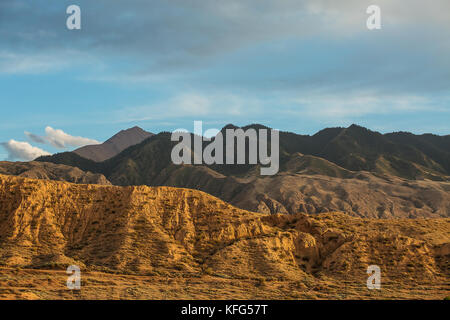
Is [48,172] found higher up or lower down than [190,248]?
higher up

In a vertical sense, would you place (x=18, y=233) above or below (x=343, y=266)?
above

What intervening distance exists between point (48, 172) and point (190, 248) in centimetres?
15849

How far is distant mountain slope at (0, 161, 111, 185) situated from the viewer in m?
177

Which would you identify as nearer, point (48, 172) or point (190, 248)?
point (190, 248)

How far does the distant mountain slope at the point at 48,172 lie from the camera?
176625mm

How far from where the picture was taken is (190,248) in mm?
44594

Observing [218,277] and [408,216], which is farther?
[408,216]

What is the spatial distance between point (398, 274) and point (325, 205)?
94999 mm

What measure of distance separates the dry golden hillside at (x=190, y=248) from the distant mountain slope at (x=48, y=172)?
441 ft

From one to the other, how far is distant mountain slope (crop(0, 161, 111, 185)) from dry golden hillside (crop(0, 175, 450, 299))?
134 meters

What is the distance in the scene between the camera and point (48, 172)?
184875mm

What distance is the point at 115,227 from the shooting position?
4616 centimetres

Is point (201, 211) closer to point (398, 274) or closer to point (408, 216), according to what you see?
point (398, 274)
